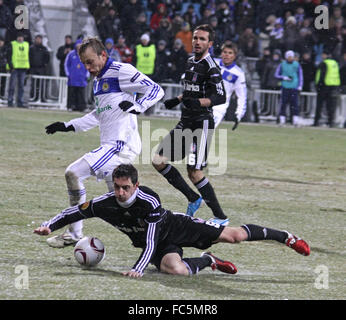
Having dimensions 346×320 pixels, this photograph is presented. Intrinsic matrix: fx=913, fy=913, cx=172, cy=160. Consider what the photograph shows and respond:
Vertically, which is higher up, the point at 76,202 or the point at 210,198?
the point at 76,202

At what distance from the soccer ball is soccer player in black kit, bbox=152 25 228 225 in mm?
2380

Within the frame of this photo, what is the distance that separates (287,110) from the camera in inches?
1033

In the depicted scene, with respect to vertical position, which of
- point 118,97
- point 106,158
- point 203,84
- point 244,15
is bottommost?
point 106,158

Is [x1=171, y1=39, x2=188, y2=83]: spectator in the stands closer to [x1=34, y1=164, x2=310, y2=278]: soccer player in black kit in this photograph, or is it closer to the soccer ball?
[x1=34, y1=164, x2=310, y2=278]: soccer player in black kit

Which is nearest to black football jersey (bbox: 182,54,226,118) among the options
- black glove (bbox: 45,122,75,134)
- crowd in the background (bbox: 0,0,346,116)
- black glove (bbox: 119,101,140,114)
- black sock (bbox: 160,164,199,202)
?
black sock (bbox: 160,164,199,202)

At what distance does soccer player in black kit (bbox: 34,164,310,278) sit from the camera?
6633 millimetres

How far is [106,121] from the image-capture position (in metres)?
7.98

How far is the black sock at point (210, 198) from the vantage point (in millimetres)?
9312

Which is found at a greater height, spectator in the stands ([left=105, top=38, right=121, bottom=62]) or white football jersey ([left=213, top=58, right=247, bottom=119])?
spectator in the stands ([left=105, top=38, right=121, bottom=62])

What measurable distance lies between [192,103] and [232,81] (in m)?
4.05

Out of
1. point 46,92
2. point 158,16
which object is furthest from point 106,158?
point 158,16

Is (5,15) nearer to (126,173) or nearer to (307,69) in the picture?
(307,69)
